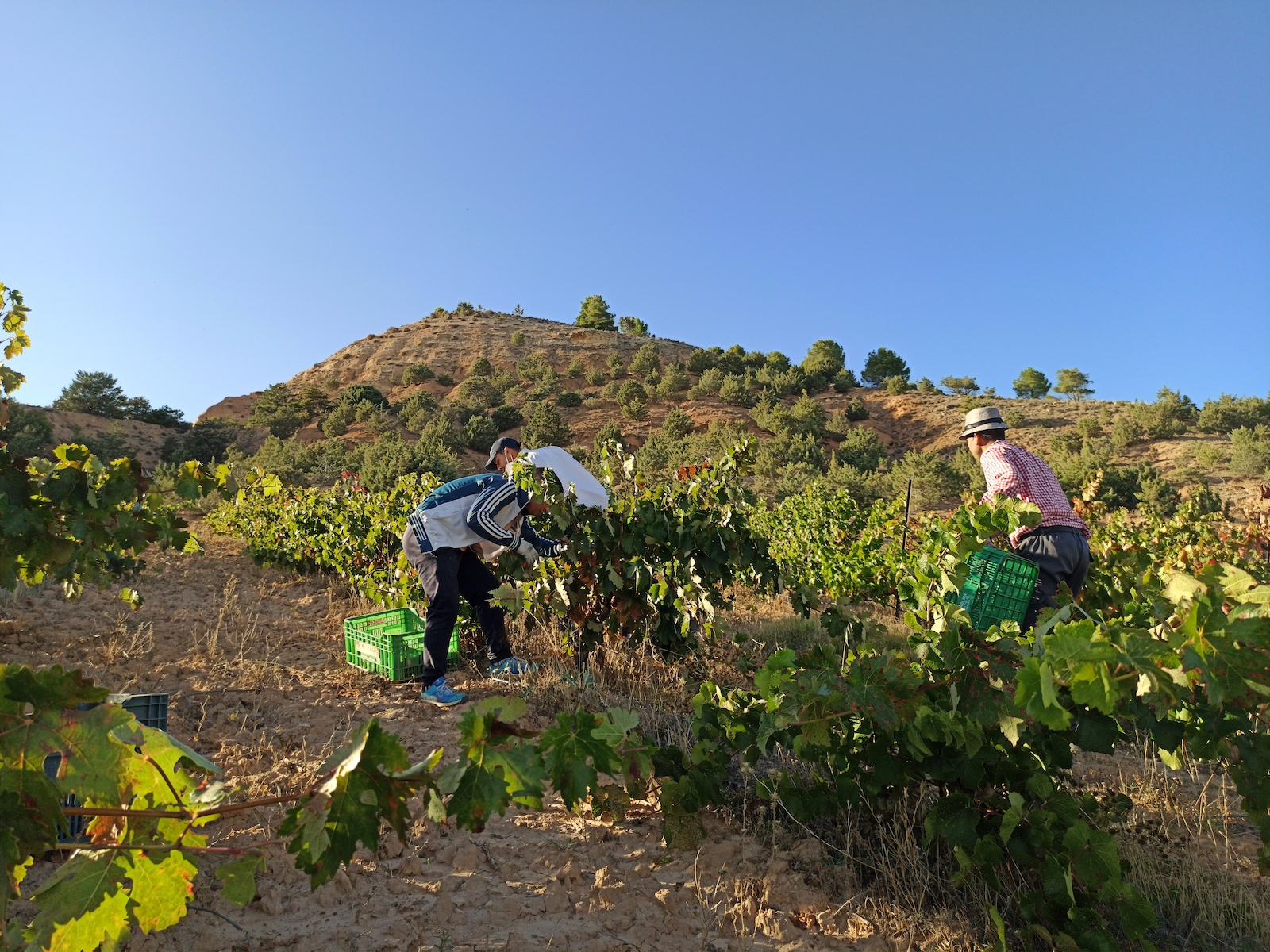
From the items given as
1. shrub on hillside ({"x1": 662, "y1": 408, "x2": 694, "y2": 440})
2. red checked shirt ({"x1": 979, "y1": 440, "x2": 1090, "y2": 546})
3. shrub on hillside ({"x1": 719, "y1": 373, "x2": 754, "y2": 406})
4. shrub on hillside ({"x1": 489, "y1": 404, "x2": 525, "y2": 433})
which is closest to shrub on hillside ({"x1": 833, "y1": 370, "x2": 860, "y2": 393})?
shrub on hillside ({"x1": 719, "y1": 373, "x2": 754, "y2": 406})

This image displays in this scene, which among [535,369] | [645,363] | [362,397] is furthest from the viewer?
[645,363]

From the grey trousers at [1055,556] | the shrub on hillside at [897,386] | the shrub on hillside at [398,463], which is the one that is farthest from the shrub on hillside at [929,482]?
the grey trousers at [1055,556]

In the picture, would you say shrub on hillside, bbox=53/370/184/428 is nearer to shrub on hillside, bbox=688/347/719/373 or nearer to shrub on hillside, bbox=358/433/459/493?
shrub on hillside, bbox=358/433/459/493

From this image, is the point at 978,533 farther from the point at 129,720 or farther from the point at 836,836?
the point at 129,720

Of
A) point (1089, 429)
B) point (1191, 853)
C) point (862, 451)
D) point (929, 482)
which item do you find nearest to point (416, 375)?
point (862, 451)

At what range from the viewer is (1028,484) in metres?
3.41

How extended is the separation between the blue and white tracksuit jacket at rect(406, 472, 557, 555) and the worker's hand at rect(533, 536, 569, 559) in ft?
0.03

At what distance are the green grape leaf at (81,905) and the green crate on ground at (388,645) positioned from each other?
2853mm

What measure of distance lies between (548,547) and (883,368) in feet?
112

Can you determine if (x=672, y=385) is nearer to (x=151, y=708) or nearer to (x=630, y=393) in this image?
(x=630, y=393)

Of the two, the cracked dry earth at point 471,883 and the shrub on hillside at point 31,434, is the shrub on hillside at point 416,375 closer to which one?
the shrub on hillside at point 31,434

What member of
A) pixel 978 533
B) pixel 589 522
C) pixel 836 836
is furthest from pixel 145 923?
pixel 589 522

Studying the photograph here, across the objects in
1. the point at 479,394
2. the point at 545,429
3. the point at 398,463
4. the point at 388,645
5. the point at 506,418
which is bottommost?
the point at 388,645

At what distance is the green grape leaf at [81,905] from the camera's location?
1.10 meters
